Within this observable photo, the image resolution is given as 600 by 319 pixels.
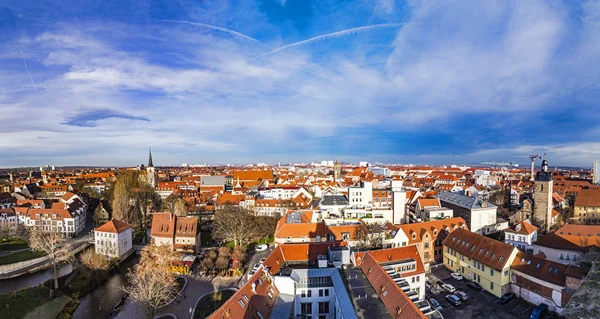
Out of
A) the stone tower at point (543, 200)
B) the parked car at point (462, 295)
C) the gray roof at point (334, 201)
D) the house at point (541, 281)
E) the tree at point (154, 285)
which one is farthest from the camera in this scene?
the gray roof at point (334, 201)

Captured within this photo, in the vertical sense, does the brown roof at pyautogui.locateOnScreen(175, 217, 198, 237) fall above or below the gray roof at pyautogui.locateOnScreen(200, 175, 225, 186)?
below

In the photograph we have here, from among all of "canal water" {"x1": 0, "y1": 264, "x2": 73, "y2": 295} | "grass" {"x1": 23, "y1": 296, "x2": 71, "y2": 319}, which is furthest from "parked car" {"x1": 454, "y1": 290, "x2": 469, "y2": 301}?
"canal water" {"x1": 0, "y1": 264, "x2": 73, "y2": 295}

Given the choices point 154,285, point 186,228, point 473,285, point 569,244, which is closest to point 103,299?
point 154,285

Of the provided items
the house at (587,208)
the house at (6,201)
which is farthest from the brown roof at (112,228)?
the house at (587,208)

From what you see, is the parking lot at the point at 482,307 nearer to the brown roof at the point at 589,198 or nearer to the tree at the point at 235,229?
the tree at the point at 235,229

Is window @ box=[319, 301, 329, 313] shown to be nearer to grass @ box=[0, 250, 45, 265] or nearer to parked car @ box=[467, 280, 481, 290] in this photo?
parked car @ box=[467, 280, 481, 290]

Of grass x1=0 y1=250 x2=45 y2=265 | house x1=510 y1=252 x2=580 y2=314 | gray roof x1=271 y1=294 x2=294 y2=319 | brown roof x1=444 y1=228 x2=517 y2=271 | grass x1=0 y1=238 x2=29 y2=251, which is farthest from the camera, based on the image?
grass x1=0 y1=238 x2=29 y2=251

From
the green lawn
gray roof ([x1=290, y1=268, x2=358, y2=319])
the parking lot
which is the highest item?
gray roof ([x1=290, y1=268, x2=358, y2=319])
